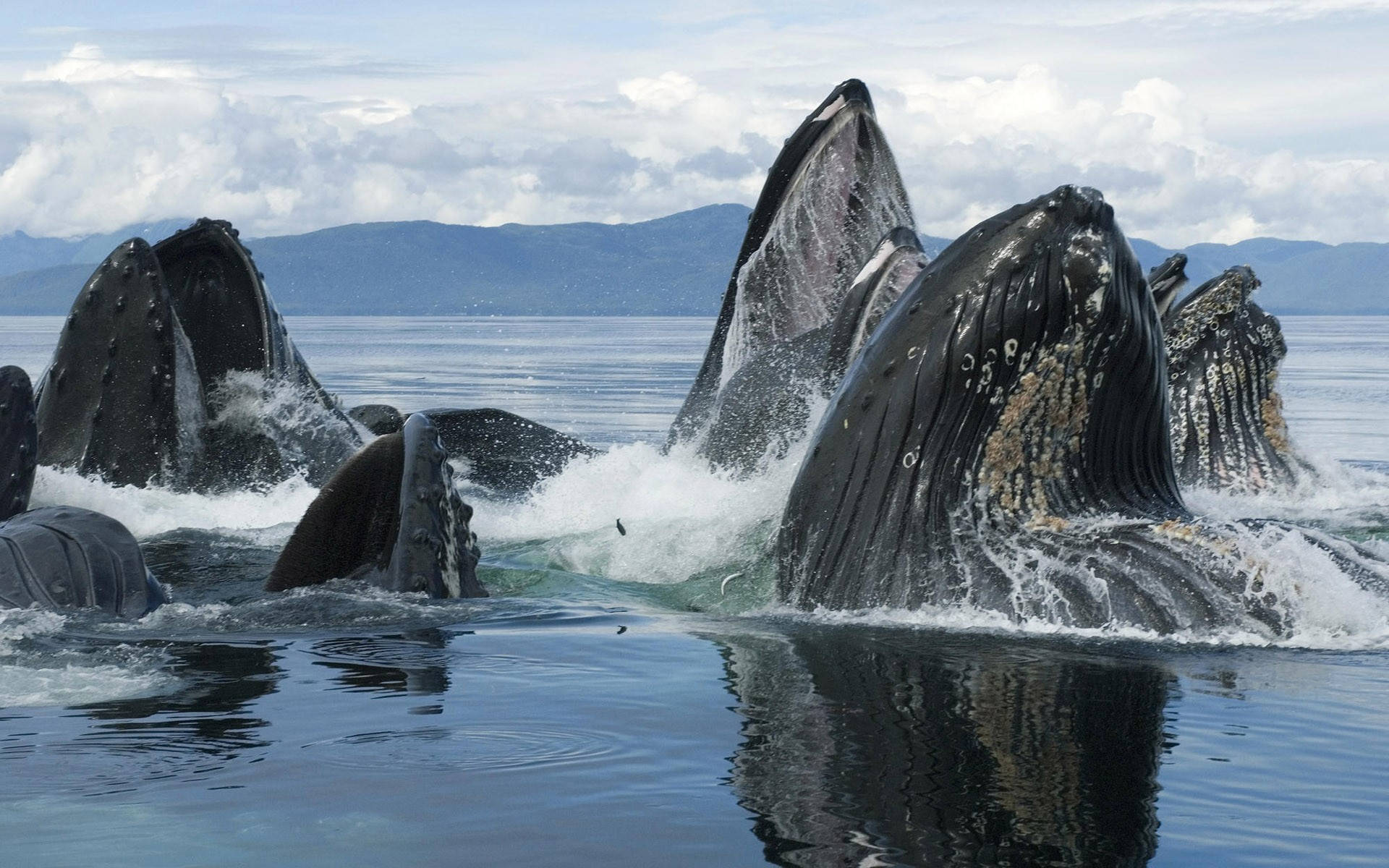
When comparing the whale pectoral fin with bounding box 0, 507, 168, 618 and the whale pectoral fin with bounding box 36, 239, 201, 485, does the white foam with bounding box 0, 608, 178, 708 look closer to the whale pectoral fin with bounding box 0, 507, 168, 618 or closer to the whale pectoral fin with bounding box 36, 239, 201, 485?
the whale pectoral fin with bounding box 0, 507, 168, 618

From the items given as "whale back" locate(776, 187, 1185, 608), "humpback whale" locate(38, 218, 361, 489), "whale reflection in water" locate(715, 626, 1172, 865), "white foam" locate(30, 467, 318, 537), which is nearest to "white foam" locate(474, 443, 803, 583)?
"white foam" locate(30, 467, 318, 537)

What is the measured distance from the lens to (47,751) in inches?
163

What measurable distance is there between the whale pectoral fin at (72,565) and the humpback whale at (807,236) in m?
4.11

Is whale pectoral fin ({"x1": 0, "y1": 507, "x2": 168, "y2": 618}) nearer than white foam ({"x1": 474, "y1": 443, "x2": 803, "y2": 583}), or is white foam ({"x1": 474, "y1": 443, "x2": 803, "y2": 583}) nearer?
whale pectoral fin ({"x1": 0, "y1": 507, "x2": 168, "y2": 618})

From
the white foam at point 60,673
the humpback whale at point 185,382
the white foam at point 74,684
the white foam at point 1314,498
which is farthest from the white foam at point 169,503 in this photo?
the white foam at point 1314,498

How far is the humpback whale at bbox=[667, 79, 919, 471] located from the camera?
397 inches

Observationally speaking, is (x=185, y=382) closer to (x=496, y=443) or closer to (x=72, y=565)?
(x=496, y=443)

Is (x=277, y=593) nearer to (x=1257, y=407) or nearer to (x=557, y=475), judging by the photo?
(x=557, y=475)

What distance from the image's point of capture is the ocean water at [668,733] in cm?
343

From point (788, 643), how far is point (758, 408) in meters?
3.83

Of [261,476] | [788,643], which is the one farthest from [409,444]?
[261,476]

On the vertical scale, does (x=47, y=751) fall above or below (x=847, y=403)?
below

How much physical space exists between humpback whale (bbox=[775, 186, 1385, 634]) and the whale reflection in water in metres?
0.45

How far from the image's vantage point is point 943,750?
13.6 feet
